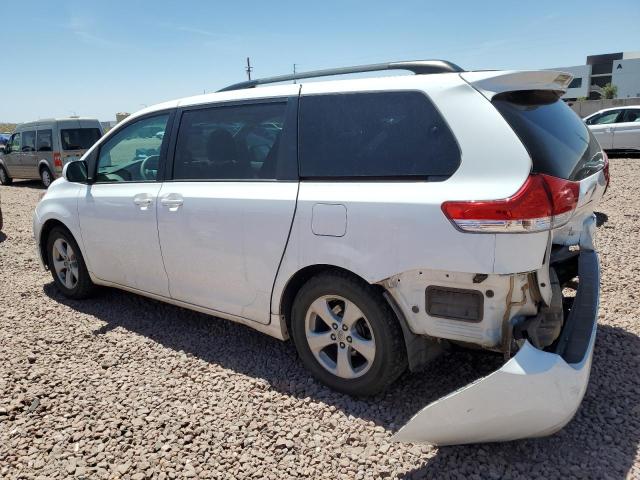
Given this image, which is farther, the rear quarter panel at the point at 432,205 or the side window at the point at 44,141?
the side window at the point at 44,141

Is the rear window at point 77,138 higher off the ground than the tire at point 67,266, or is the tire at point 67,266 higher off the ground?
the rear window at point 77,138

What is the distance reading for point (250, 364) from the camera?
349 centimetres

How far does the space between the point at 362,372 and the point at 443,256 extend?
93 cm

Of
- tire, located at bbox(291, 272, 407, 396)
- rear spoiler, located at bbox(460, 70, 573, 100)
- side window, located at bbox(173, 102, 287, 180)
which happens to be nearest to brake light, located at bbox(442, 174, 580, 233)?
rear spoiler, located at bbox(460, 70, 573, 100)

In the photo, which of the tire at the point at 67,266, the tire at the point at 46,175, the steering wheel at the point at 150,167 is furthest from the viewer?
the tire at the point at 46,175

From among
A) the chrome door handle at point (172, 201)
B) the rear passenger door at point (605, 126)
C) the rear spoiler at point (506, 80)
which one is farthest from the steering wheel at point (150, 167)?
the rear passenger door at point (605, 126)

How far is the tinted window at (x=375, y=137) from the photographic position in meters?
2.50

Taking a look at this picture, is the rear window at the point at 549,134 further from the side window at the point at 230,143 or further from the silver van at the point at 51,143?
the silver van at the point at 51,143

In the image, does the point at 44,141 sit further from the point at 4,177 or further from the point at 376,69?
the point at 376,69

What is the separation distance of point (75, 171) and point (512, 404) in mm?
3885

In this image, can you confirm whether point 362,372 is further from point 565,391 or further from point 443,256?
point 565,391

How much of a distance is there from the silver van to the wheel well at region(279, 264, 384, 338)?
12.9 m

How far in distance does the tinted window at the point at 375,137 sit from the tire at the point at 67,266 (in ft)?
9.05

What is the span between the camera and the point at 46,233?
4887 mm
